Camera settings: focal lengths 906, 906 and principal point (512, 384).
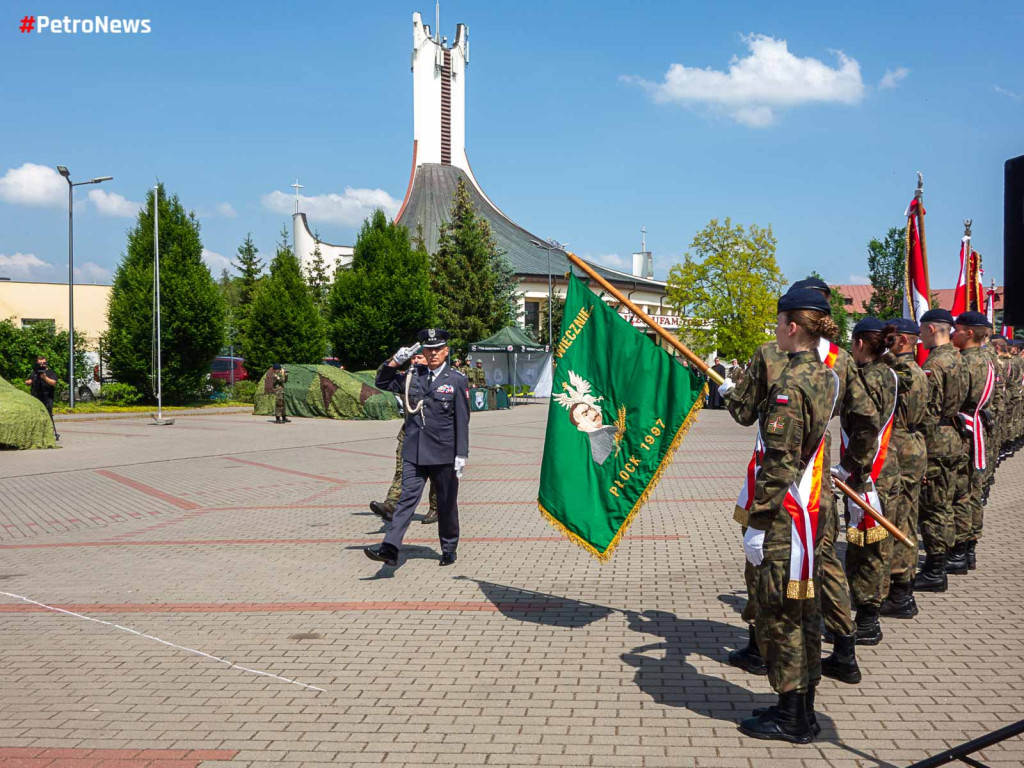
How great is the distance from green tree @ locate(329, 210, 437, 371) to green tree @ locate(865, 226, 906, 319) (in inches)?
1341

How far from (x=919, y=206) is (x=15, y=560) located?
28.9ft

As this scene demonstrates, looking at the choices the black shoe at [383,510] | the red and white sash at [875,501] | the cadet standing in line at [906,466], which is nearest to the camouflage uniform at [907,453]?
the cadet standing in line at [906,466]

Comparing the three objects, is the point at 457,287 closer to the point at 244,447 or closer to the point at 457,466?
the point at 244,447

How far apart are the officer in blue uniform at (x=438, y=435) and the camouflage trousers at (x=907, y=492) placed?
10.9 ft

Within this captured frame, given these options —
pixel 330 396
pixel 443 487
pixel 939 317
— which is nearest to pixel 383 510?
pixel 443 487

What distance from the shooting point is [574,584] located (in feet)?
22.7

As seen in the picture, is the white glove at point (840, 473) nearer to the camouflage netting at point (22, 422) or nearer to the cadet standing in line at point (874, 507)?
the cadet standing in line at point (874, 507)

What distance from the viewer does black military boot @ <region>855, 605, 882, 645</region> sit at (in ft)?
17.5

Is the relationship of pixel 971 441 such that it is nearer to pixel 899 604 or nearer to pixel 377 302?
pixel 899 604

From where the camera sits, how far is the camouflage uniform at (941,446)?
661cm

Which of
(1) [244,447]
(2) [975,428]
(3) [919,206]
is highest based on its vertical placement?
(3) [919,206]

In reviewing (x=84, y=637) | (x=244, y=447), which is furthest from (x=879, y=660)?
(x=244, y=447)

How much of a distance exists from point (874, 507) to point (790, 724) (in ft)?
6.11

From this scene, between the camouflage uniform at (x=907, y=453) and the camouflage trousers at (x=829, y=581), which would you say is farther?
the camouflage uniform at (x=907, y=453)
